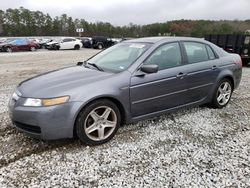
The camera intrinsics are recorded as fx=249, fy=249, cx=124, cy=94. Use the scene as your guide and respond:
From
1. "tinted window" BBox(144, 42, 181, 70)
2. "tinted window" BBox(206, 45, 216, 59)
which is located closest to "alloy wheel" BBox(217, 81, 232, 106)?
→ "tinted window" BBox(206, 45, 216, 59)

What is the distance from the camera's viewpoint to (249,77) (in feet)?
27.8

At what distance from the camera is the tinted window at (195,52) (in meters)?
4.36

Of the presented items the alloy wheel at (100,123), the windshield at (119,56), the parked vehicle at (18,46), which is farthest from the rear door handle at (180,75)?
the parked vehicle at (18,46)

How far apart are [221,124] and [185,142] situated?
1.02 metres

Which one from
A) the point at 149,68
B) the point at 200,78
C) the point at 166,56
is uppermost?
the point at 166,56

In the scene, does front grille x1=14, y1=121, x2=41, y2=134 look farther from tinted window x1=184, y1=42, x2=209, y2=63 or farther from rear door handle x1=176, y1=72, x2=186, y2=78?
tinted window x1=184, y1=42, x2=209, y2=63

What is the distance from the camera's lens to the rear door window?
14.3 feet

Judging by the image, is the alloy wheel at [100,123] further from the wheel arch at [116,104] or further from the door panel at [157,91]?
the door panel at [157,91]

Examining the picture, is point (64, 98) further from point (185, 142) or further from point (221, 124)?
point (221, 124)

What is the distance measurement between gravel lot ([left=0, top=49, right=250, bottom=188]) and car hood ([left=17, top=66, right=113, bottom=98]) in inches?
29.5

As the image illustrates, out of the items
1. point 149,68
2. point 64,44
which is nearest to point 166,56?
point 149,68

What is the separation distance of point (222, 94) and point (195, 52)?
3.59 ft

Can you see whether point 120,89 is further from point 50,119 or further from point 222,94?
point 222,94

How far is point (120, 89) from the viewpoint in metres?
3.49
